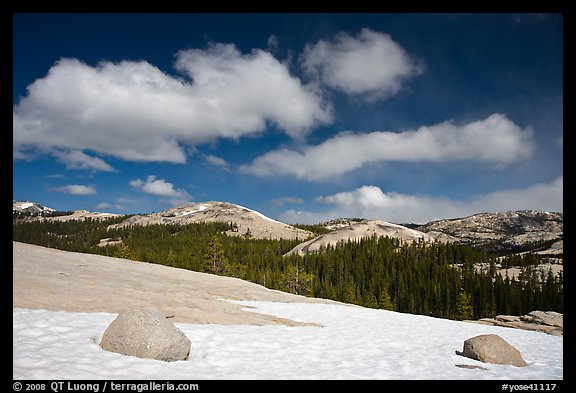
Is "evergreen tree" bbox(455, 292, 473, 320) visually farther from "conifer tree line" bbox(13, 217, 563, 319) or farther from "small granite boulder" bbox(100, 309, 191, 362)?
"small granite boulder" bbox(100, 309, 191, 362)

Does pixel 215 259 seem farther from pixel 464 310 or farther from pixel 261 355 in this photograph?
pixel 261 355

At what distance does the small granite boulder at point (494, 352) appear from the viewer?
13352 millimetres

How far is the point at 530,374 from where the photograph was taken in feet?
38.5

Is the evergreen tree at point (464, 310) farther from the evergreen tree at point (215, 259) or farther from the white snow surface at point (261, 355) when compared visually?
the white snow surface at point (261, 355)

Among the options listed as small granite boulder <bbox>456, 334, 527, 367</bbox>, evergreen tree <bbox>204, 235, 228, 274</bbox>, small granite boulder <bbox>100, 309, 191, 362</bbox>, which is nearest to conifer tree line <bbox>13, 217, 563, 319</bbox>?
evergreen tree <bbox>204, 235, 228, 274</bbox>

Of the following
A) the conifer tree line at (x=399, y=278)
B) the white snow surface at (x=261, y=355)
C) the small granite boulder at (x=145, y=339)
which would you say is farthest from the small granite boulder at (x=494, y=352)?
the conifer tree line at (x=399, y=278)

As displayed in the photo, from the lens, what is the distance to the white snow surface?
31.4 ft
